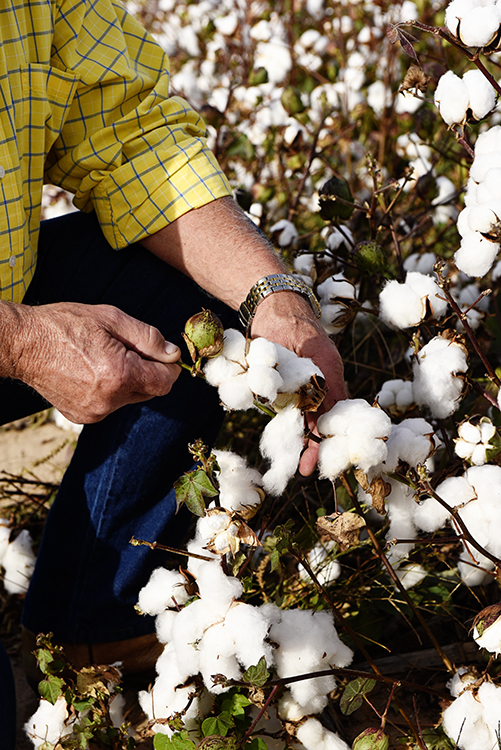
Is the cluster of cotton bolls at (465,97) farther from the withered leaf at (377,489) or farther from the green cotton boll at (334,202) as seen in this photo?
the withered leaf at (377,489)

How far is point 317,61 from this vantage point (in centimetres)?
301

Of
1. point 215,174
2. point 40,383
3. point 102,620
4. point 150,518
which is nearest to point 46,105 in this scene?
point 215,174

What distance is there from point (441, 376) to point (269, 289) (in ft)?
0.92

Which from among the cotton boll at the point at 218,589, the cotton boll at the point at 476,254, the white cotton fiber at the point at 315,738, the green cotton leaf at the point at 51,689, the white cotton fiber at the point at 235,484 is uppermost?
the cotton boll at the point at 476,254

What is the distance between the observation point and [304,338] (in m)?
1.00

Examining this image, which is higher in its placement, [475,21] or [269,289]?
[475,21]

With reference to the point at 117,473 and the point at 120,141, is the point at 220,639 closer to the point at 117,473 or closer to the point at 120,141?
the point at 117,473

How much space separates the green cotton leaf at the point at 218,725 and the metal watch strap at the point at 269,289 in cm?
53

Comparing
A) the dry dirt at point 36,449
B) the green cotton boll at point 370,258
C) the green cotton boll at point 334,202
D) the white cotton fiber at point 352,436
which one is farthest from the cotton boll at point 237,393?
the dry dirt at point 36,449

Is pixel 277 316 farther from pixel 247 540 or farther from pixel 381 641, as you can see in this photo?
pixel 381 641

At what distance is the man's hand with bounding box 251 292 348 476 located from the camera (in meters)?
0.98

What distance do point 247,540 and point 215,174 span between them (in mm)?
692

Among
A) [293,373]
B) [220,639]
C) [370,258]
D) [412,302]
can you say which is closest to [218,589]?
[220,639]

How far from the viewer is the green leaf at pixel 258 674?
0.80 meters
